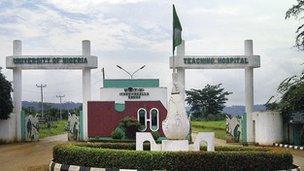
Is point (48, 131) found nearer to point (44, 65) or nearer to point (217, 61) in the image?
point (44, 65)

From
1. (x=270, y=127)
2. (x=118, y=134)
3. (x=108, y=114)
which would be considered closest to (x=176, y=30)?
(x=118, y=134)

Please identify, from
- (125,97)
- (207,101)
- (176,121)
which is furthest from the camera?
(207,101)

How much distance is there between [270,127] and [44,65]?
13.3 m

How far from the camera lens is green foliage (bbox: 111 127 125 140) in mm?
29359

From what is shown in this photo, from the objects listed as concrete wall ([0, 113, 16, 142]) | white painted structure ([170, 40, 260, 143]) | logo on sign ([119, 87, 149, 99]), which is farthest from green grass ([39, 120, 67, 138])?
white painted structure ([170, 40, 260, 143])

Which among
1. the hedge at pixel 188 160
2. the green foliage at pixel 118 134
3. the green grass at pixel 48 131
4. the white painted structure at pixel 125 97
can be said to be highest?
the white painted structure at pixel 125 97

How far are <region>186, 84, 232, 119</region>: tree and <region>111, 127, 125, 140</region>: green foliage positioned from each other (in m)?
50.7

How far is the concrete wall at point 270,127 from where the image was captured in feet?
98.2

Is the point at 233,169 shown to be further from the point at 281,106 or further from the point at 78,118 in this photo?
the point at 78,118

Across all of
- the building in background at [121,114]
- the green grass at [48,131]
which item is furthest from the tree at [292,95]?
the green grass at [48,131]

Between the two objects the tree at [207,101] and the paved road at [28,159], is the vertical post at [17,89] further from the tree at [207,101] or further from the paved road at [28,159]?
the tree at [207,101]

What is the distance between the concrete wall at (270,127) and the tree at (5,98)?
46.6 feet

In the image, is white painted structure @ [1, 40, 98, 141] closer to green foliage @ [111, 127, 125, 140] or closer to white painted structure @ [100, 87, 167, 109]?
white painted structure @ [100, 87, 167, 109]

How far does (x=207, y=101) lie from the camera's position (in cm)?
8125
